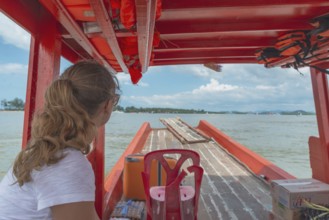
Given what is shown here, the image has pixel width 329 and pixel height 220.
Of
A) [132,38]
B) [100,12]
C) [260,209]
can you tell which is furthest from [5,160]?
[260,209]

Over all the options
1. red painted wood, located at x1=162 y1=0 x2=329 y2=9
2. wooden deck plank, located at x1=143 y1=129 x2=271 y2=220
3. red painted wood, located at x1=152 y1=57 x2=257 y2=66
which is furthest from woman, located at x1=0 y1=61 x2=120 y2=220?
wooden deck plank, located at x1=143 y1=129 x2=271 y2=220

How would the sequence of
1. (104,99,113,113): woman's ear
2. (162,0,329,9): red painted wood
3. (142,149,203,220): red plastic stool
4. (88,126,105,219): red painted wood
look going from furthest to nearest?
(88,126,105,219): red painted wood < (142,149,203,220): red plastic stool < (162,0,329,9): red painted wood < (104,99,113,113): woman's ear

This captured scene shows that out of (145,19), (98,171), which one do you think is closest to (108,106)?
(145,19)

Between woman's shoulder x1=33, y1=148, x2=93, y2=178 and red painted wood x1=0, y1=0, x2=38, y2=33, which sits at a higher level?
red painted wood x1=0, y1=0, x2=38, y2=33

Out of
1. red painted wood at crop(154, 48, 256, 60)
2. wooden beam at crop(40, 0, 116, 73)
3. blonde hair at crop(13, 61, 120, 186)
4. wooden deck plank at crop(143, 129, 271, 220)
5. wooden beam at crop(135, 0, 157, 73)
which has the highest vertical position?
red painted wood at crop(154, 48, 256, 60)

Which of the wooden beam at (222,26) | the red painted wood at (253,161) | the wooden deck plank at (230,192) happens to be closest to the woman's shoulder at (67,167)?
the wooden beam at (222,26)

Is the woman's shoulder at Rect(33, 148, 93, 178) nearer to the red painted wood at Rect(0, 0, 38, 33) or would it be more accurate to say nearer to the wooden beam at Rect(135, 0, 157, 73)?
the wooden beam at Rect(135, 0, 157, 73)

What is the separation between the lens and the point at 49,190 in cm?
74

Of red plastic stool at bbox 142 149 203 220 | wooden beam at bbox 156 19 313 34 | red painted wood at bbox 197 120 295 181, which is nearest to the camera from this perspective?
wooden beam at bbox 156 19 313 34

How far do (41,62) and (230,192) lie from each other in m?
3.30

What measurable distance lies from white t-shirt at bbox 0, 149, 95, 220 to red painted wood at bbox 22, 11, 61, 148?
854 mm

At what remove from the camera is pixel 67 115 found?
0.90 meters

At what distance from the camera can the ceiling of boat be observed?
136 cm

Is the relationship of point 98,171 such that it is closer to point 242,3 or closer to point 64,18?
point 64,18
